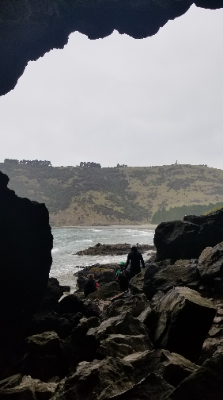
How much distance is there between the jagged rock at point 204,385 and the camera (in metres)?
3.61

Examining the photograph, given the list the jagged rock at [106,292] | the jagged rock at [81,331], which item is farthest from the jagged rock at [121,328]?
the jagged rock at [106,292]

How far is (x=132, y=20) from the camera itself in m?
12.7

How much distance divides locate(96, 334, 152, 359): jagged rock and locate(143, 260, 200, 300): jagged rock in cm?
407

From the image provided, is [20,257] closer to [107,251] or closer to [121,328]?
[121,328]

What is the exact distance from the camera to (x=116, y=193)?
17200cm

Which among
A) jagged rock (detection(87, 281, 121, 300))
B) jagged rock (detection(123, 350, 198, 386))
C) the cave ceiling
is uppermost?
the cave ceiling

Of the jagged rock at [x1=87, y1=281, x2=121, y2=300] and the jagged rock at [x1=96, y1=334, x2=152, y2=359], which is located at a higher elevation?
the jagged rock at [x1=96, y1=334, x2=152, y2=359]

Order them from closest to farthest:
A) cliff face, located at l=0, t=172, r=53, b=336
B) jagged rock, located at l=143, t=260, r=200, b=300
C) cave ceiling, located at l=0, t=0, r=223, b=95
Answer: cliff face, located at l=0, t=172, r=53, b=336 < cave ceiling, located at l=0, t=0, r=223, b=95 < jagged rock, located at l=143, t=260, r=200, b=300

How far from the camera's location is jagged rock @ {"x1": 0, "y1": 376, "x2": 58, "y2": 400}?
5309mm

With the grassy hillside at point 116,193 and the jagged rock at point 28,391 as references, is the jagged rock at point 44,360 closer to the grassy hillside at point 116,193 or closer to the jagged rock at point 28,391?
the jagged rock at point 28,391

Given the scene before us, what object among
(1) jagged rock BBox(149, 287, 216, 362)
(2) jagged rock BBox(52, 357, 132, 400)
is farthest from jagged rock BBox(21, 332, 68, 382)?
(1) jagged rock BBox(149, 287, 216, 362)

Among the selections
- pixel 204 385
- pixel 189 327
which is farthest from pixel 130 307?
pixel 204 385

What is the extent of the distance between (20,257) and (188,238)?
36.5 ft

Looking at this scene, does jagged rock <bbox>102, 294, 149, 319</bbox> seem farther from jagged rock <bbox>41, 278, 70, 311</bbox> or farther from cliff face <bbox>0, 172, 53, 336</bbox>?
cliff face <bbox>0, 172, 53, 336</bbox>
